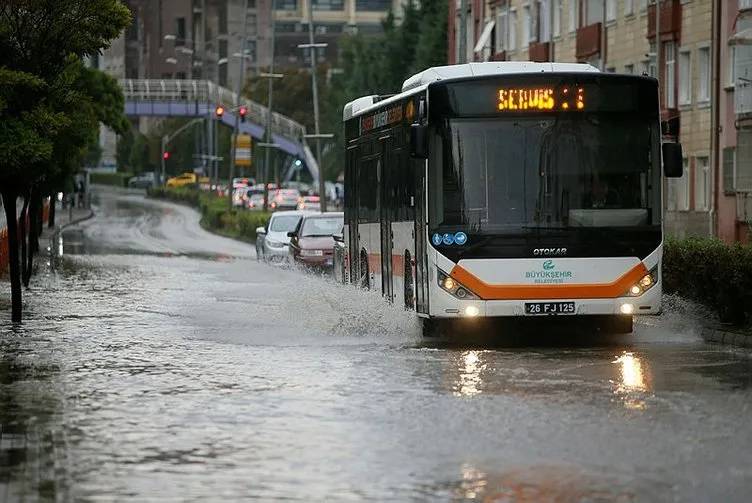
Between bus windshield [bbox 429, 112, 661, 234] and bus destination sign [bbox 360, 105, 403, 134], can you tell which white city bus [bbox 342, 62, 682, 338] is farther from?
bus destination sign [bbox 360, 105, 403, 134]

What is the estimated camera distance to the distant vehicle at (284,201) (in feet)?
342

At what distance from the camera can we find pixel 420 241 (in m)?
21.6

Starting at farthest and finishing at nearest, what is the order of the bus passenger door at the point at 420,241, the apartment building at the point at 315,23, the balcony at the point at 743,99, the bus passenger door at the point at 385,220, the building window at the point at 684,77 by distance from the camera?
the apartment building at the point at 315,23
the building window at the point at 684,77
the balcony at the point at 743,99
the bus passenger door at the point at 385,220
the bus passenger door at the point at 420,241

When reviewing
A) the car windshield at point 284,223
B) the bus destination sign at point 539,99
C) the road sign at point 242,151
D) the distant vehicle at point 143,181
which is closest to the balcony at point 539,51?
the car windshield at point 284,223

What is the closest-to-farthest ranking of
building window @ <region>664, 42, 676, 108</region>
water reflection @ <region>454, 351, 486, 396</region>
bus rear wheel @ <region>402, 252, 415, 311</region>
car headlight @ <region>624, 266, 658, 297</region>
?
water reflection @ <region>454, 351, 486, 396</region>
car headlight @ <region>624, 266, 658, 297</region>
bus rear wheel @ <region>402, 252, 415, 311</region>
building window @ <region>664, 42, 676, 108</region>

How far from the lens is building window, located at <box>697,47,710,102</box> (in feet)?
192

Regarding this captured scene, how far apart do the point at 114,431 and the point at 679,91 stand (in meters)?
49.3

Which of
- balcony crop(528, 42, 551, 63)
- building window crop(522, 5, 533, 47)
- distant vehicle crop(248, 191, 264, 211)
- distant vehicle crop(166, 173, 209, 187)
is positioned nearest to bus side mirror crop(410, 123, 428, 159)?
balcony crop(528, 42, 551, 63)

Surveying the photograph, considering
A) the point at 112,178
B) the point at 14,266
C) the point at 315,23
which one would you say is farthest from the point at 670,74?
the point at 315,23

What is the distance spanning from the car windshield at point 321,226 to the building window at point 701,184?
1746 cm

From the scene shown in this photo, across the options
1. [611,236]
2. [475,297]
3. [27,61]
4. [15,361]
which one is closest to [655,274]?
[611,236]

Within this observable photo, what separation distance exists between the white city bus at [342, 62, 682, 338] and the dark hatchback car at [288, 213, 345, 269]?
21781 mm

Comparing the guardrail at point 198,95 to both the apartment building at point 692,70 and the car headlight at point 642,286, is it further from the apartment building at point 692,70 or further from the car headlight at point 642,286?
the car headlight at point 642,286

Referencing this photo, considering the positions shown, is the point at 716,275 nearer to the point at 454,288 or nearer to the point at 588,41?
the point at 454,288
